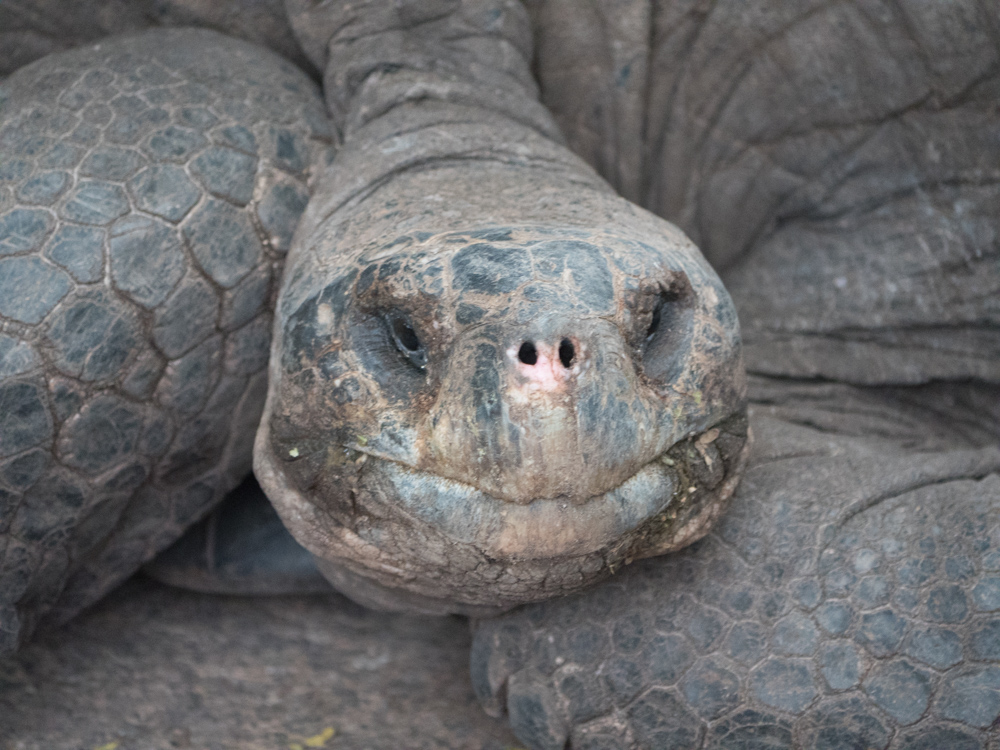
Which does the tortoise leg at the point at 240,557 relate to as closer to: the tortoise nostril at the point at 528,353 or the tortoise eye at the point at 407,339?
the tortoise eye at the point at 407,339

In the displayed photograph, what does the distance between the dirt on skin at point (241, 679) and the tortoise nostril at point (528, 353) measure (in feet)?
3.14

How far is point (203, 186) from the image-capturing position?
6.35ft

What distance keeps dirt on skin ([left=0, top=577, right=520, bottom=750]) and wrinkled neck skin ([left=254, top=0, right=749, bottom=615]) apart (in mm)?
309

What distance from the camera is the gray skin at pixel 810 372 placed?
1.61 meters

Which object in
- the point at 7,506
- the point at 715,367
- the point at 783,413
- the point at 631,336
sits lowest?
the point at 783,413

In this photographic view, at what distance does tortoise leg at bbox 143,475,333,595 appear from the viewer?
2170 mm

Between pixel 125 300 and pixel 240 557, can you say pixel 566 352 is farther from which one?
pixel 240 557

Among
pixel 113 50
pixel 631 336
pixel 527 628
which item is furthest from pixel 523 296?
pixel 113 50

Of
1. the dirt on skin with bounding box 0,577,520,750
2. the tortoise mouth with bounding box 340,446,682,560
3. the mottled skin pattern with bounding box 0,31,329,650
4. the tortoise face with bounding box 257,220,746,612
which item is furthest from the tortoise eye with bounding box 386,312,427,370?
the dirt on skin with bounding box 0,577,520,750

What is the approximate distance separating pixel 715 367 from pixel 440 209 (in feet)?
1.85

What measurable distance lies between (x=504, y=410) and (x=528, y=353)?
0.08m

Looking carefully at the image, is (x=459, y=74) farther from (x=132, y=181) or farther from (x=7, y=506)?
(x=7, y=506)

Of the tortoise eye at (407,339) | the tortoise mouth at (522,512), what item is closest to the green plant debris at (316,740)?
the tortoise mouth at (522,512)

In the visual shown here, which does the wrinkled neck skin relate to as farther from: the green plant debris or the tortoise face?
the green plant debris
